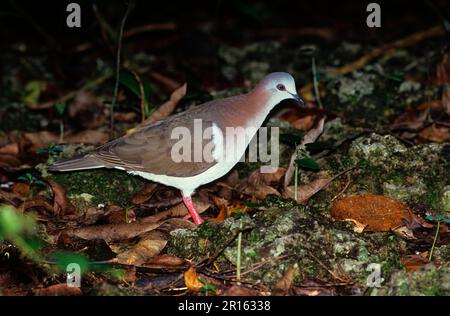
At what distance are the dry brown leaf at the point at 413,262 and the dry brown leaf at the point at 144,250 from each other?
1737mm

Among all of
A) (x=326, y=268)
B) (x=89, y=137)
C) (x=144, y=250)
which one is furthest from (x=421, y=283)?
(x=89, y=137)

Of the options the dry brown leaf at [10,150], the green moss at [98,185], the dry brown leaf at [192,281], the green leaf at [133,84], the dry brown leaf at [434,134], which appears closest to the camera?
the dry brown leaf at [192,281]

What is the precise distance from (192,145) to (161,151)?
0.27 metres

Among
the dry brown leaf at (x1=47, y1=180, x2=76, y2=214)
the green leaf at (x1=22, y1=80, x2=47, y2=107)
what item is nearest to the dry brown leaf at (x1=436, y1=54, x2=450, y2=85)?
the dry brown leaf at (x1=47, y1=180, x2=76, y2=214)

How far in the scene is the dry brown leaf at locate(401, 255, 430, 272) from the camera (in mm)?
4031

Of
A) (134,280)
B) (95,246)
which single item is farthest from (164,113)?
(134,280)

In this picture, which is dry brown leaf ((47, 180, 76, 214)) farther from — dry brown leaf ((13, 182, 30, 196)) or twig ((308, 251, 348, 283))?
twig ((308, 251, 348, 283))

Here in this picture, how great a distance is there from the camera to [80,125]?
270 inches

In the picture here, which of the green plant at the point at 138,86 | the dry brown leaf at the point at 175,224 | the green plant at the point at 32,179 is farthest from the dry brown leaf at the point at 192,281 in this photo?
the green plant at the point at 138,86

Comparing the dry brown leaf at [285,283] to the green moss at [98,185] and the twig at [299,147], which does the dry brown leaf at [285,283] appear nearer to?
the twig at [299,147]

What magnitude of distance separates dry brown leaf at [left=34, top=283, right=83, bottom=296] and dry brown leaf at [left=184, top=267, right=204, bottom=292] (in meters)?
0.69

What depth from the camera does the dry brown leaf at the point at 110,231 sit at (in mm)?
4539
